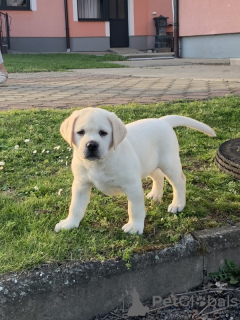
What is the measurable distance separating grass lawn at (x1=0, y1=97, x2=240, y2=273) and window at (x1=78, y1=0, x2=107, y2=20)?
2016 centimetres

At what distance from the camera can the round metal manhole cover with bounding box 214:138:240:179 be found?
10.5 ft

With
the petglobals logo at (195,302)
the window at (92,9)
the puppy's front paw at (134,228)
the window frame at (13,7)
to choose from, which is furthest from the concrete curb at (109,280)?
the window at (92,9)

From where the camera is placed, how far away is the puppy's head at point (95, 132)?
2096mm

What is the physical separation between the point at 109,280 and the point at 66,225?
48 cm

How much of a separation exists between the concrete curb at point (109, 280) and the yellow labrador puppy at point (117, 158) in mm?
280

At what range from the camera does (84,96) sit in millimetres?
6461

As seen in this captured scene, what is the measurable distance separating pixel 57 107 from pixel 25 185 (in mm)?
2642

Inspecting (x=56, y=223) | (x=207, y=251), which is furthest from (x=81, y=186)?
(x=207, y=251)

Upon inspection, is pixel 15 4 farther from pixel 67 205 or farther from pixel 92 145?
pixel 92 145

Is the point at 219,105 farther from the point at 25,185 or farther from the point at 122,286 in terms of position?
the point at 122,286

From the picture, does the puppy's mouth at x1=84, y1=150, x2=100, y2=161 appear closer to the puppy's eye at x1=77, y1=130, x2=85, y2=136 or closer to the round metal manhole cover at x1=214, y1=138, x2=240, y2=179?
the puppy's eye at x1=77, y1=130, x2=85, y2=136

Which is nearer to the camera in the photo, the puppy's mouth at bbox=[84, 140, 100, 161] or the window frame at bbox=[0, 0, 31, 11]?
the puppy's mouth at bbox=[84, 140, 100, 161]

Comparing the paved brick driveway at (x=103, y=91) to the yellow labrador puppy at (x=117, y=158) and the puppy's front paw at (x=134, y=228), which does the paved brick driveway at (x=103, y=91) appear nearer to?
the yellow labrador puppy at (x=117, y=158)

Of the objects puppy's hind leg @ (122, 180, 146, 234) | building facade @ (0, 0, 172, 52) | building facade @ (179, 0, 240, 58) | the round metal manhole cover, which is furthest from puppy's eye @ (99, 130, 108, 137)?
building facade @ (0, 0, 172, 52)
